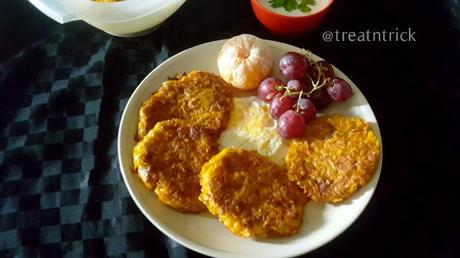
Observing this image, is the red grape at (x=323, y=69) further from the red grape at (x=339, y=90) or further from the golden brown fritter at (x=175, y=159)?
the golden brown fritter at (x=175, y=159)

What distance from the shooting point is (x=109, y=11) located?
110 cm

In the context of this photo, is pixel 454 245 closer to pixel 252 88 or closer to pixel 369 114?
pixel 369 114

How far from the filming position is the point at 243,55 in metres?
1.09

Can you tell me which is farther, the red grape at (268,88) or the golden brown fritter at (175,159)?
the red grape at (268,88)

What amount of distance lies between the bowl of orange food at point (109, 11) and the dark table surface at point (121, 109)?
0.43 ft

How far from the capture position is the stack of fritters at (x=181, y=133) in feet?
3.13

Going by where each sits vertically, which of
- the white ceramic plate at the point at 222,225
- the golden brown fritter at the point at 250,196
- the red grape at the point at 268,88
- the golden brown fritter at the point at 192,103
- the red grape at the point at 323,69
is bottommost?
the white ceramic plate at the point at 222,225

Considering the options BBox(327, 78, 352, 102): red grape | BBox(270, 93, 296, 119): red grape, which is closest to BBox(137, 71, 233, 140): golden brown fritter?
BBox(270, 93, 296, 119): red grape

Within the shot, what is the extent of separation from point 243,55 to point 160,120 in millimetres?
243

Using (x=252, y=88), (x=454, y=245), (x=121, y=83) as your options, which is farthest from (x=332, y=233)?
(x=121, y=83)

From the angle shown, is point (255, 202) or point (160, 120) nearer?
point (255, 202)

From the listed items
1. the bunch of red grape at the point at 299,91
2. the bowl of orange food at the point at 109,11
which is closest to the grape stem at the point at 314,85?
the bunch of red grape at the point at 299,91

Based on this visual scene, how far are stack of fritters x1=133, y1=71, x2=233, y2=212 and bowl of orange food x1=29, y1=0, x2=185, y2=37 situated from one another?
18cm

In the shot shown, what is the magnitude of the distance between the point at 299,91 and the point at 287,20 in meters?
0.24
